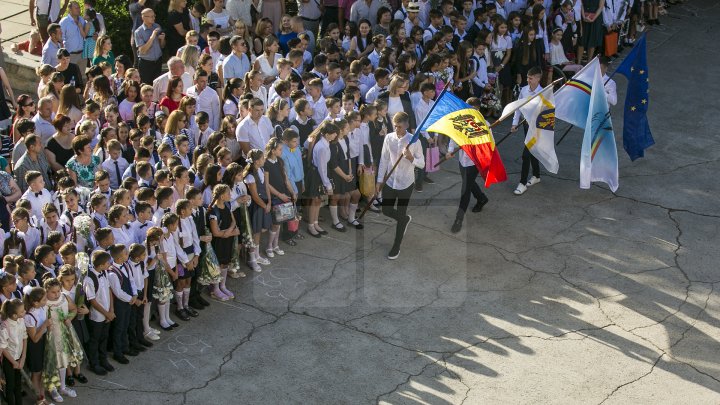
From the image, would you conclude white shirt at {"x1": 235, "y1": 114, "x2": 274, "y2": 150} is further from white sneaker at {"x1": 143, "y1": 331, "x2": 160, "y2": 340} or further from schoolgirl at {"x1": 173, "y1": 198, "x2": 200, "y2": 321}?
white sneaker at {"x1": 143, "y1": 331, "x2": 160, "y2": 340}

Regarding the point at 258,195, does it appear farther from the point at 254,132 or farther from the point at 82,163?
the point at 82,163

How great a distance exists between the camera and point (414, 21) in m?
Answer: 17.5

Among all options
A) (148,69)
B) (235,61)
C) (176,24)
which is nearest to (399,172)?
(235,61)

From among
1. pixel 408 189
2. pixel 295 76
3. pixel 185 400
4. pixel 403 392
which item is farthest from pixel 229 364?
pixel 295 76

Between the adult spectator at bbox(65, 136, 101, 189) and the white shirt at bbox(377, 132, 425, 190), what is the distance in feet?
11.1

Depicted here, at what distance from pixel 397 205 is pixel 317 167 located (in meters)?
1.12

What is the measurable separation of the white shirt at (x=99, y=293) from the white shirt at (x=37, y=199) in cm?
132

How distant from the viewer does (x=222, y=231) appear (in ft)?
39.6

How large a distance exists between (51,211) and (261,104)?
3.24m

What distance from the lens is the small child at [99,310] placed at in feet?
34.4

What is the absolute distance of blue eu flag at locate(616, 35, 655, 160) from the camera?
46.8 ft

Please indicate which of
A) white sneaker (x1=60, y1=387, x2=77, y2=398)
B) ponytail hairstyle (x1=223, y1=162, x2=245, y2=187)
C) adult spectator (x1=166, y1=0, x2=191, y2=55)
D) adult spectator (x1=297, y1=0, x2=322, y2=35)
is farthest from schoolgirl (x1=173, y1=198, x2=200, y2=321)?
adult spectator (x1=297, y1=0, x2=322, y2=35)

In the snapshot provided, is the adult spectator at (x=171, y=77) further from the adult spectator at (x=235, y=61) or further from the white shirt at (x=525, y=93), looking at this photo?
the white shirt at (x=525, y=93)

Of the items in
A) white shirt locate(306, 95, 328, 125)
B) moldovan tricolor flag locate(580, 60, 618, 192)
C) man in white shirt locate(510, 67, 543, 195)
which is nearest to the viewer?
moldovan tricolor flag locate(580, 60, 618, 192)
